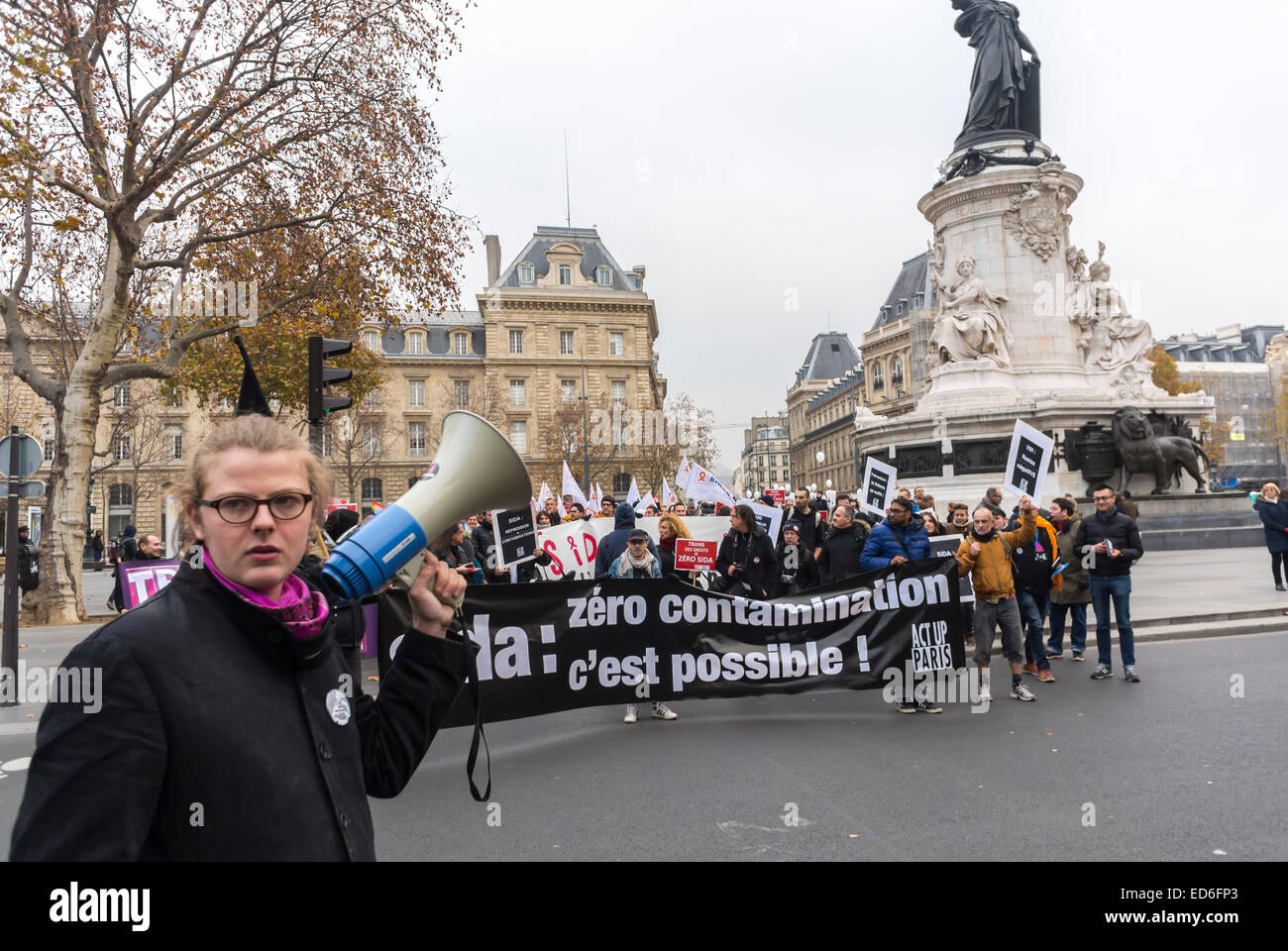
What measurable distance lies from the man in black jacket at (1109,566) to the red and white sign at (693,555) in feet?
13.1

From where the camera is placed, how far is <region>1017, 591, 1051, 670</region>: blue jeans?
8.31 meters

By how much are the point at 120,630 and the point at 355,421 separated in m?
51.0

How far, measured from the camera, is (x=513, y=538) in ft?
38.3

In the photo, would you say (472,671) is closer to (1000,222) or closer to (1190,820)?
(1190,820)

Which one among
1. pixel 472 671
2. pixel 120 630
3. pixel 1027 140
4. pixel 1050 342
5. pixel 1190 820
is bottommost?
pixel 1190 820

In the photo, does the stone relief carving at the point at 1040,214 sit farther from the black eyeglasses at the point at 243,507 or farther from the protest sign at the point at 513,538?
the black eyeglasses at the point at 243,507

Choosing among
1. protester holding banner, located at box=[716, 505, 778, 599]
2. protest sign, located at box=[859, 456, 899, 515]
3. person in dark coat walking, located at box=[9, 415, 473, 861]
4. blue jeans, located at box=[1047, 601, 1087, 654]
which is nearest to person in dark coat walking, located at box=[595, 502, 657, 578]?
protester holding banner, located at box=[716, 505, 778, 599]

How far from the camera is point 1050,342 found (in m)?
22.1

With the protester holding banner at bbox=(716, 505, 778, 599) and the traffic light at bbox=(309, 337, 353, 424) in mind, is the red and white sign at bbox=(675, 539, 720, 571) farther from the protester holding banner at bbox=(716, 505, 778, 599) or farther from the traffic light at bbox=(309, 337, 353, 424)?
the traffic light at bbox=(309, 337, 353, 424)

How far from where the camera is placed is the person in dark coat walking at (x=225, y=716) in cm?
120

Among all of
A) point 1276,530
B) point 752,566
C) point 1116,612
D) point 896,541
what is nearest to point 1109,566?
point 1116,612

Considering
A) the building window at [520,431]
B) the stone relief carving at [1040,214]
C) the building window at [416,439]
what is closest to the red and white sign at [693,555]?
the stone relief carving at [1040,214]
